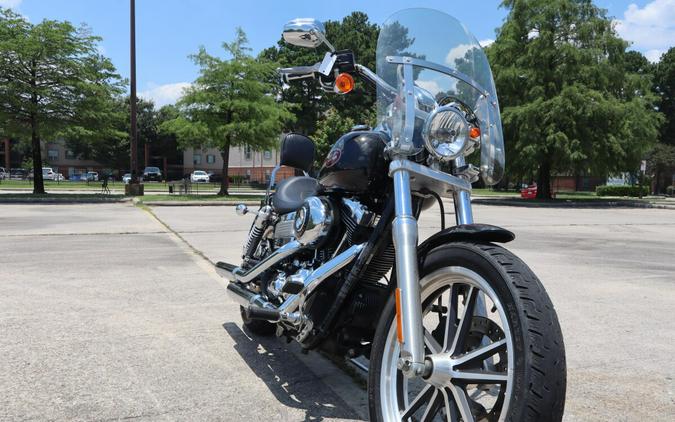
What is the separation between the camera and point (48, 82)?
25156 millimetres

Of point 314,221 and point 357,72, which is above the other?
point 357,72

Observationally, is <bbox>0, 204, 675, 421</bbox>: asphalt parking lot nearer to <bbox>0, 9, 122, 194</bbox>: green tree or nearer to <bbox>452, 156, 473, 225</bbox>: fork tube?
<bbox>452, 156, 473, 225</bbox>: fork tube

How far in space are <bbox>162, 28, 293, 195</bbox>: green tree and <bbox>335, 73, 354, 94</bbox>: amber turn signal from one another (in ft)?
89.0

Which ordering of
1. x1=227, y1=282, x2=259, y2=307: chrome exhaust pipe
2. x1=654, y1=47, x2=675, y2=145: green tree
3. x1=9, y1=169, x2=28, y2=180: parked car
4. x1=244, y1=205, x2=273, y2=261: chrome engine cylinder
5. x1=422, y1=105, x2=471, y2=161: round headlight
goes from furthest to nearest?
x1=9, y1=169, x2=28, y2=180: parked car
x1=654, y1=47, x2=675, y2=145: green tree
x1=244, y1=205, x2=273, y2=261: chrome engine cylinder
x1=227, y1=282, x2=259, y2=307: chrome exhaust pipe
x1=422, y1=105, x2=471, y2=161: round headlight

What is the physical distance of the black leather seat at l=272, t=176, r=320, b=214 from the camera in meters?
3.65

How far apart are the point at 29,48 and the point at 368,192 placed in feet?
84.7

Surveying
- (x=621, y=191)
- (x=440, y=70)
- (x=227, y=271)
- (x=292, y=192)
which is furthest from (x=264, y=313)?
(x=621, y=191)

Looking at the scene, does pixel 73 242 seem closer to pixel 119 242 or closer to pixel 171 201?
pixel 119 242

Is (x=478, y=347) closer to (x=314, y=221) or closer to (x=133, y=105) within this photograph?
(x=314, y=221)

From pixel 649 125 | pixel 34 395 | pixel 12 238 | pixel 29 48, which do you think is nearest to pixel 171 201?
pixel 29 48

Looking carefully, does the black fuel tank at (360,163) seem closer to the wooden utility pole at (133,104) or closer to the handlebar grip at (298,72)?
the handlebar grip at (298,72)

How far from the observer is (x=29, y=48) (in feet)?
77.6

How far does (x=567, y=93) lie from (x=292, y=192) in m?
29.0

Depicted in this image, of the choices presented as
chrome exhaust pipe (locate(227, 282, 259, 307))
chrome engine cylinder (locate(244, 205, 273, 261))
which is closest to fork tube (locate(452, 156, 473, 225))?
chrome exhaust pipe (locate(227, 282, 259, 307))
